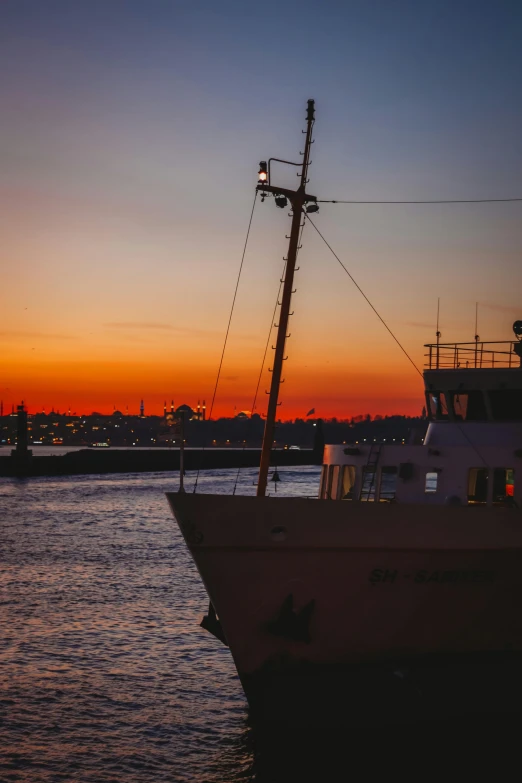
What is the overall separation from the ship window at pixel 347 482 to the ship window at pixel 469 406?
278 cm

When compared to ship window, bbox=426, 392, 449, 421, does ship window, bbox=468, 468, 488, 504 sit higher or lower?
lower

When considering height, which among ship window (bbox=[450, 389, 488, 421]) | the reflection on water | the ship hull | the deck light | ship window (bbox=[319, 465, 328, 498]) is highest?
the deck light

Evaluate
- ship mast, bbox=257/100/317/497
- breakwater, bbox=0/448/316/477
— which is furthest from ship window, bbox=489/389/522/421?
breakwater, bbox=0/448/316/477

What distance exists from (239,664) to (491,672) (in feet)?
16.2

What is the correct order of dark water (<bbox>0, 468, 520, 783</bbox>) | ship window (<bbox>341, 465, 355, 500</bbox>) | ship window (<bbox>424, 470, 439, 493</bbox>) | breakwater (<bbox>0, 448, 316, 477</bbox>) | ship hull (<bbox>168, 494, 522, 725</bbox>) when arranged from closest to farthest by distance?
ship hull (<bbox>168, 494, 522, 725</bbox>)
dark water (<bbox>0, 468, 520, 783</bbox>)
ship window (<bbox>424, 470, 439, 493</bbox>)
ship window (<bbox>341, 465, 355, 500</bbox>)
breakwater (<bbox>0, 448, 316, 477</bbox>)

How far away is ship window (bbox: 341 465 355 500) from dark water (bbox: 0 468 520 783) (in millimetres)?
4641

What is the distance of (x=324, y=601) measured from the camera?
14.5 meters

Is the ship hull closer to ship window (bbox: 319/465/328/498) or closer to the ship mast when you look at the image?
the ship mast

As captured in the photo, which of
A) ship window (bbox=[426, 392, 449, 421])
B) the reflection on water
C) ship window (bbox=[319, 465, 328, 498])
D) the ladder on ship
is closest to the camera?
the reflection on water

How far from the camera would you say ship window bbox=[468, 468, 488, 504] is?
1627 centimetres

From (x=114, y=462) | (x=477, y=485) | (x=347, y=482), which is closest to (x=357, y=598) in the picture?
(x=347, y=482)

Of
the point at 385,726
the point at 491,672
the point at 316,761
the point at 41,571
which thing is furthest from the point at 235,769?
the point at 41,571

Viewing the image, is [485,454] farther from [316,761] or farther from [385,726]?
[316,761]

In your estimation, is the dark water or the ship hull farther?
the dark water
